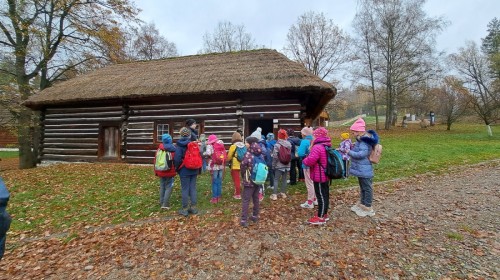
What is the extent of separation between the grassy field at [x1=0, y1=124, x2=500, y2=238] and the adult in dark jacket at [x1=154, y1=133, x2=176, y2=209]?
28cm

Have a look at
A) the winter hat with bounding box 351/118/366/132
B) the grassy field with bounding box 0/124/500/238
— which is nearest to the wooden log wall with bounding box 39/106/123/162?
the grassy field with bounding box 0/124/500/238

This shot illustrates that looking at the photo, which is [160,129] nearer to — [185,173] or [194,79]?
[194,79]

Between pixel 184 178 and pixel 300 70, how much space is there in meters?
7.64

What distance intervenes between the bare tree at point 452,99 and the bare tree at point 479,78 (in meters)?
0.91

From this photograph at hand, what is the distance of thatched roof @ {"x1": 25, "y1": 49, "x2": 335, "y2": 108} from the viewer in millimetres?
10334

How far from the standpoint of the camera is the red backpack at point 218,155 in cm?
614

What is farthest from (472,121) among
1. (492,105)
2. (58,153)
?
(58,153)

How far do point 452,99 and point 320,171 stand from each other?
89.4ft

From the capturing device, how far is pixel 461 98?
23422mm

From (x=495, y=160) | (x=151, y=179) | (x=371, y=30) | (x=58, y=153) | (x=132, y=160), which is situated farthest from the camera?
(x=371, y=30)

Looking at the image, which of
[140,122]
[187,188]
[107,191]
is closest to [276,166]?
[187,188]

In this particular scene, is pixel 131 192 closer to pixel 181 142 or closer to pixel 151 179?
pixel 151 179

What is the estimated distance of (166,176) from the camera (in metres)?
5.83

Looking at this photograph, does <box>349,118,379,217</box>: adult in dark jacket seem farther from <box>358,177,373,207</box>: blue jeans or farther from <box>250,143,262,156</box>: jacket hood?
<box>250,143,262,156</box>: jacket hood
